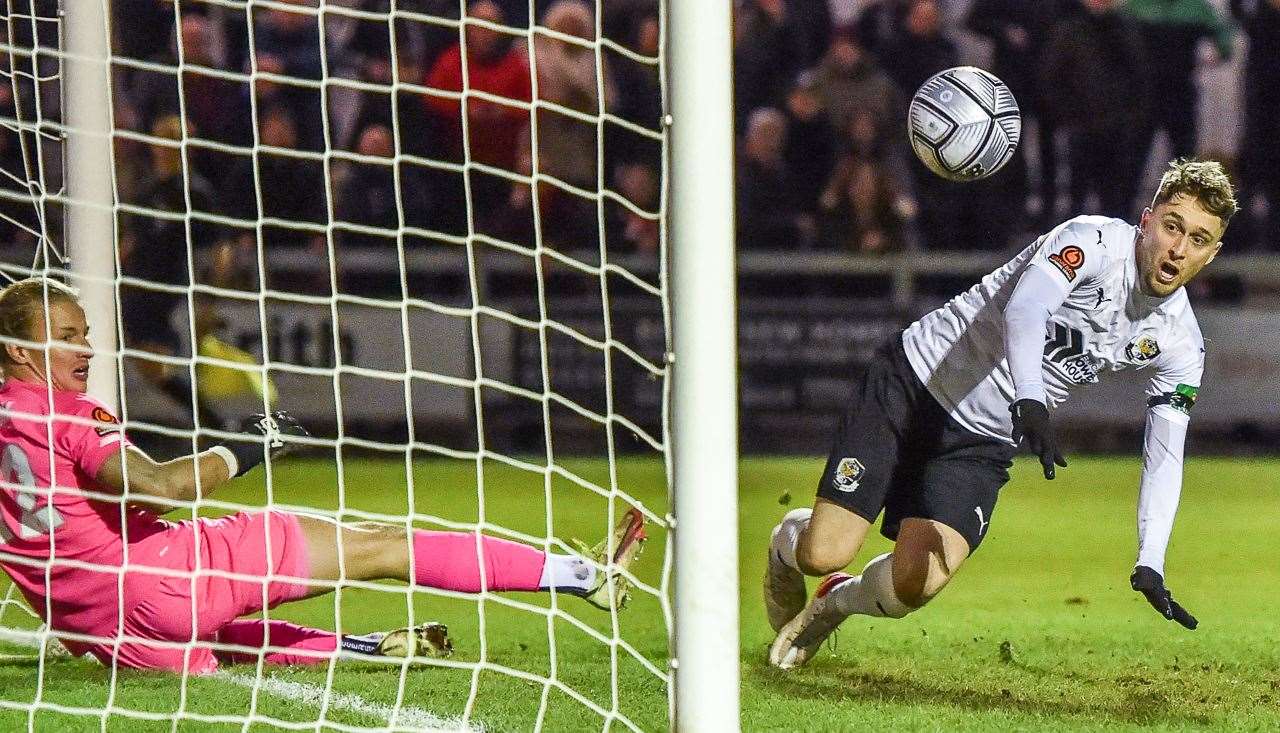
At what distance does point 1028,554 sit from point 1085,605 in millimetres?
1065

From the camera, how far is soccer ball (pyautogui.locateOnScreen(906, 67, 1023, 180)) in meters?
5.18

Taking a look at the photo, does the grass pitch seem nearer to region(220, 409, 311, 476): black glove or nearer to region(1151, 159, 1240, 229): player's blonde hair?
region(220, 409, 311, 476): black glove

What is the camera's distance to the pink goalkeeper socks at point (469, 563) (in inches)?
193

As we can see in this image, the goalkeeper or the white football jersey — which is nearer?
the goalkeeper

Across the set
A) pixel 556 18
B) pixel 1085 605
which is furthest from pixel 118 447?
pixel 556 18

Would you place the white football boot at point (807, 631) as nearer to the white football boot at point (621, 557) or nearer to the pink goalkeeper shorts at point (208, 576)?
the white football boot at point (621, 557)

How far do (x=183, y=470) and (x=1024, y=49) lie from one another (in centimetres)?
734

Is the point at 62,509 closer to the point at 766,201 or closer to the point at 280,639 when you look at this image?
the point at 280,639

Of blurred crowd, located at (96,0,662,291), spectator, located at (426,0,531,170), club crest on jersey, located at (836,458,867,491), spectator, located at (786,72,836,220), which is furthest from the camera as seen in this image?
spectator, located at (786,72,836,220)

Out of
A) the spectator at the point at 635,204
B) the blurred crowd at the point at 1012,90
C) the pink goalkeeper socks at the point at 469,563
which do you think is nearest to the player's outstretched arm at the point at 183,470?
the pink goalkeeper socks at the point at 469,563

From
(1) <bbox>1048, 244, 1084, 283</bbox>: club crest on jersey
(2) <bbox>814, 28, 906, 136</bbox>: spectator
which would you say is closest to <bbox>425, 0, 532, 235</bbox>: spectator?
(2) <bbox>814, 28, 906, 136</bbox>: spectator

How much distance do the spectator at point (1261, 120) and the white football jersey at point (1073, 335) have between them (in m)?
6.44

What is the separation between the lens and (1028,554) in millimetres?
7523

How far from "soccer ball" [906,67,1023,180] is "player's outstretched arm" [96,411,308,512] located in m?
2.05
